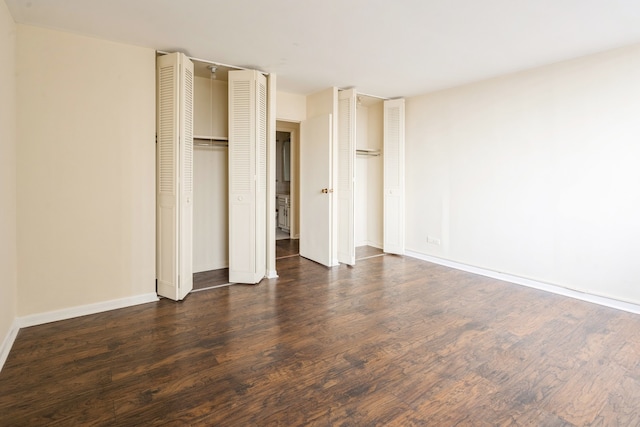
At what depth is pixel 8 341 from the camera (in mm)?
2461

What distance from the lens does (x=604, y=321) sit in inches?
118

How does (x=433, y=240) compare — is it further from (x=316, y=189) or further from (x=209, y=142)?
(x=209, y=142)

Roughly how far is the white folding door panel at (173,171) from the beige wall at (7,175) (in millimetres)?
1114

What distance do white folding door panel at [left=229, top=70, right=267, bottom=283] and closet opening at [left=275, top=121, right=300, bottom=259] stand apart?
1.40m

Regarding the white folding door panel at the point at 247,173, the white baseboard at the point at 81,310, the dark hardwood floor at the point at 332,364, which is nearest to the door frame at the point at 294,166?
the white folding door panel at the point at 247,173

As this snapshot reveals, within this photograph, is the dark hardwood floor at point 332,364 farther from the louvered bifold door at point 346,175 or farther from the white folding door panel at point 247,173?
the louvered bifold door at point 346,175

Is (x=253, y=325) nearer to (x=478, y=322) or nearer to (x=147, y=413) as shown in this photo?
(x=147, y=413)

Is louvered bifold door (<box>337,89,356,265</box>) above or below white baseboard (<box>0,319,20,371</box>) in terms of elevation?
above

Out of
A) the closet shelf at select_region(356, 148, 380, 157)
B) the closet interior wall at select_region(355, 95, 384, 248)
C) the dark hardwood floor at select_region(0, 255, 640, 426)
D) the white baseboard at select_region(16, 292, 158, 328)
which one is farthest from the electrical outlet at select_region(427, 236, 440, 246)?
the white baseboard at select_region(16, 292, 158, 328)

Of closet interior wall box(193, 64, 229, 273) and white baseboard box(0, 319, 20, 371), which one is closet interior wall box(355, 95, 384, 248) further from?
white baseboard box(0, 319, 20, 371)

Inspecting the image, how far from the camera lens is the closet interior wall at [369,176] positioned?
233 inches

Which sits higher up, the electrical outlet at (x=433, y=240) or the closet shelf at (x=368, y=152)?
the closet shelf at (x=368, y=152)

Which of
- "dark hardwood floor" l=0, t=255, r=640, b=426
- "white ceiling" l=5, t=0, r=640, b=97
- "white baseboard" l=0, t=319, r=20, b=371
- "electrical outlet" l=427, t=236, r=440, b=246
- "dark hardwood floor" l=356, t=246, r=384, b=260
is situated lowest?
"dark hardwood floor" l=0, t=255, r=640, b=426

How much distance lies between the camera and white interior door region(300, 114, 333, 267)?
4738 mm
